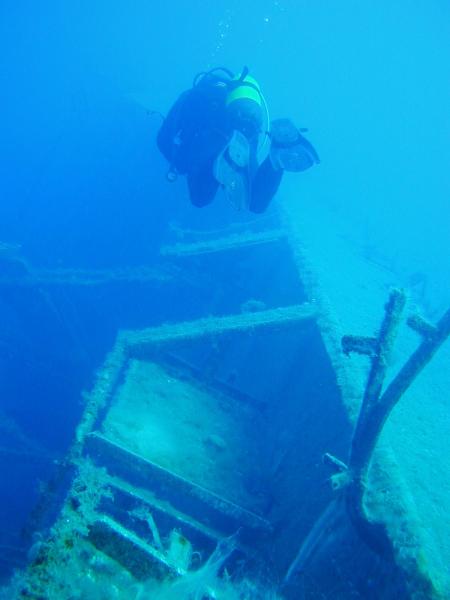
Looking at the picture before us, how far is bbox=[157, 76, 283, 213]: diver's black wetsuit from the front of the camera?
4.51 m

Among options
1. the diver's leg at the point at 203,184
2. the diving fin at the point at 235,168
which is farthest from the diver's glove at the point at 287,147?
the diver's leg at the point at 203,184

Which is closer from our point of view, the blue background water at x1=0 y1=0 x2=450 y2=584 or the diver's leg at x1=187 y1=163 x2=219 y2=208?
the diver's leg at x1=187 y1=163 x2=219 y2=208

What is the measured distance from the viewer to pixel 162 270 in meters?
7.43

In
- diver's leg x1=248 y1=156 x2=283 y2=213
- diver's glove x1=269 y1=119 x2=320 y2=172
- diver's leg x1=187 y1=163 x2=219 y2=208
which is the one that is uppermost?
diver's glove x1=269 y1=119 x2=320 y2=172

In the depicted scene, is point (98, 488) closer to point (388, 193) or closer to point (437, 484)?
point (437, 484)

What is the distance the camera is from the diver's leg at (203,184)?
446 centimetres

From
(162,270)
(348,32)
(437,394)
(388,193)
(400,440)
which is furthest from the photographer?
(348,32)

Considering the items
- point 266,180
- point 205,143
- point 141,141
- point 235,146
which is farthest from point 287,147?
point 141,141

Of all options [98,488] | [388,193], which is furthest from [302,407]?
[388,193]

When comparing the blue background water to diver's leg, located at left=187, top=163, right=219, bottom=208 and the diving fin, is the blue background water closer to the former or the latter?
diver's leg, located at left=187, top=163, right=219, bottom=208

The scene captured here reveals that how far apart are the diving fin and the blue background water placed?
3446 millimetres

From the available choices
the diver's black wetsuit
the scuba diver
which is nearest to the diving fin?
the scuba diver

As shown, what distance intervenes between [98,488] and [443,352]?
4.17 meters

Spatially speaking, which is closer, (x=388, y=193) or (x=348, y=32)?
(x=388, y=193)
